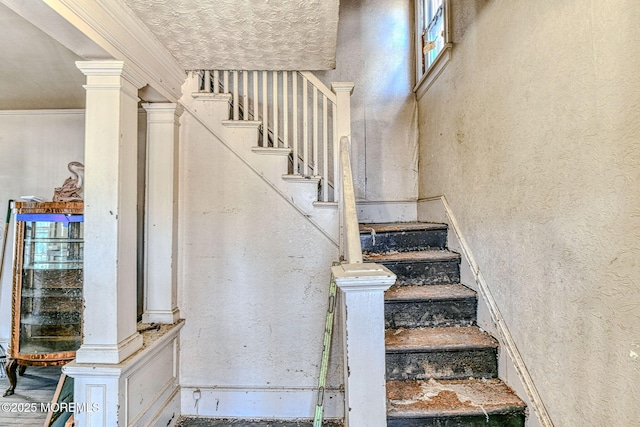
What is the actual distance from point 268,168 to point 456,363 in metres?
1.73

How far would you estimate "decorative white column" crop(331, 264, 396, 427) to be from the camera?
4.22ft

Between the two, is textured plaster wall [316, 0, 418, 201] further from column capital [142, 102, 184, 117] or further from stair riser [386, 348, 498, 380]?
stair riser [386, 348, 498, 380]

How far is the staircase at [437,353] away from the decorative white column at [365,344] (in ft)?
0.66

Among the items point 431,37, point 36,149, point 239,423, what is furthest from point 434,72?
point 36,149

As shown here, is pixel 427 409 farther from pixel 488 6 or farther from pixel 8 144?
pixel 8 144

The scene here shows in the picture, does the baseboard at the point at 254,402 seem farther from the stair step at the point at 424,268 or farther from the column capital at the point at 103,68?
the column capital at the point at 103,68

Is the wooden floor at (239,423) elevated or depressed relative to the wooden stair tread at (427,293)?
depressed

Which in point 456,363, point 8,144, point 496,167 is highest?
point 8,144

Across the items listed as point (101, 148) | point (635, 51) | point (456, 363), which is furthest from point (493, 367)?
point (101, 148)

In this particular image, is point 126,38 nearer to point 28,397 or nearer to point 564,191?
point 564,191

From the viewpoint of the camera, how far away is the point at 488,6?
179cm

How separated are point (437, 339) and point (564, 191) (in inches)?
38.0

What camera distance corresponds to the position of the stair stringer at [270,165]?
244cm

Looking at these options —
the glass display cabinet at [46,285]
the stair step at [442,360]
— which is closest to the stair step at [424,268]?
the stair step at [442,360]
